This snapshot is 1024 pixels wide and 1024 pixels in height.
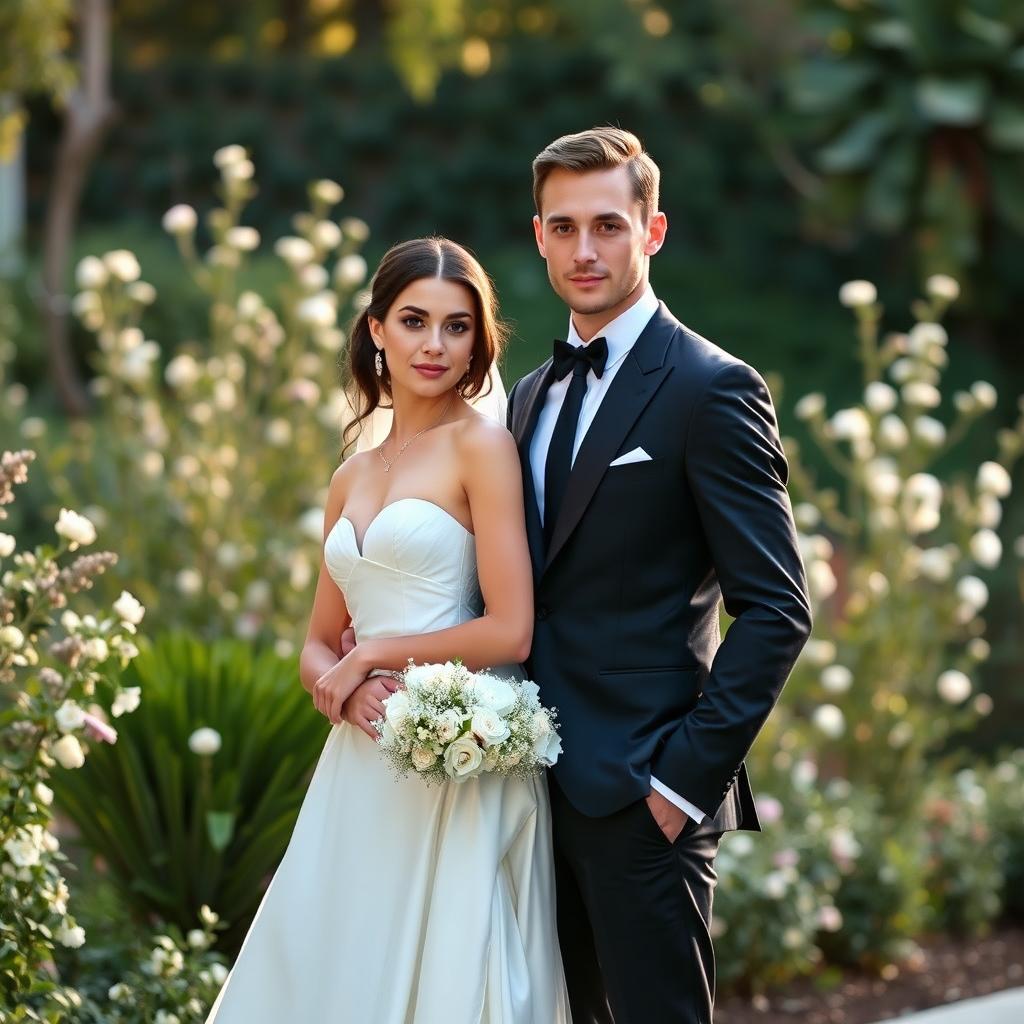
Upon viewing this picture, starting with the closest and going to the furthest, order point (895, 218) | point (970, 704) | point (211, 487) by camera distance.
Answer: point (211, 487)
point (970, 704)
point (895, 218)

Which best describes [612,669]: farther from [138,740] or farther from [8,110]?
[8,110]

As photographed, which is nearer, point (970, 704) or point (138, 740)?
point (138, 740)

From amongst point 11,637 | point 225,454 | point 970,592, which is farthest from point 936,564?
point 11,637

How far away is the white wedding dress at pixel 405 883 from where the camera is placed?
2.80m

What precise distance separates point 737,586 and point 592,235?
0.72 m

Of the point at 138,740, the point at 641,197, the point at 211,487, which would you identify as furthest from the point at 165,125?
the point at 641,197

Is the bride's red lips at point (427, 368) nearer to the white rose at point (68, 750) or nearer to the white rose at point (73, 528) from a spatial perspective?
the white rose at point (73, 528)

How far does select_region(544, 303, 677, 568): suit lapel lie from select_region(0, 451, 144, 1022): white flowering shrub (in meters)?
0.93

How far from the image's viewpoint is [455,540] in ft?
9.56

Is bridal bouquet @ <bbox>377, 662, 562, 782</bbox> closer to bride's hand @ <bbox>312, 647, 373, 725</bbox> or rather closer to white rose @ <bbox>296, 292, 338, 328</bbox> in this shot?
bride's hand @ <bbox>312, 647, 373, 725</bbox>

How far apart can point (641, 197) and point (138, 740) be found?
89.1 inches

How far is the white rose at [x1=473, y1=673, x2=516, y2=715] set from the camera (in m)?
2.66

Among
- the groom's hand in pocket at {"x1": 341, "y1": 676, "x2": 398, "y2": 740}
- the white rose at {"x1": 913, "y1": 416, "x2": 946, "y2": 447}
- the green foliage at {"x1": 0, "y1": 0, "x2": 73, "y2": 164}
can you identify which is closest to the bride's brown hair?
the groom's hand in pocket at {"x1": 341, "y1": 676, "x2": 398, "y2": 740}

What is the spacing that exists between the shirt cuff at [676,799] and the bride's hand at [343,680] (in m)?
0.61
